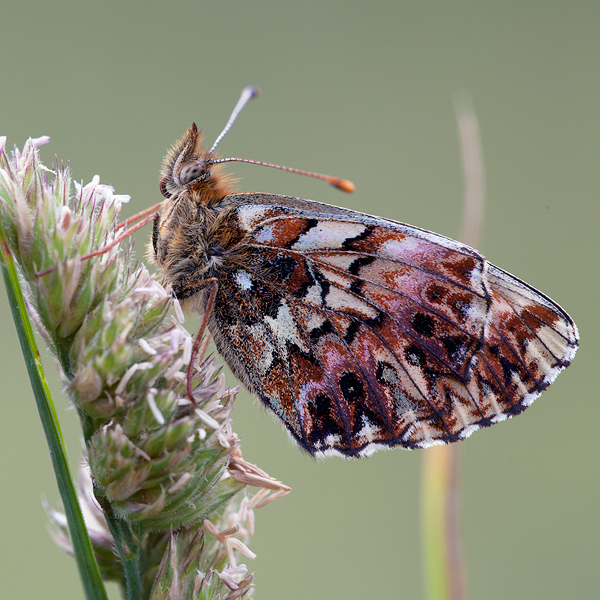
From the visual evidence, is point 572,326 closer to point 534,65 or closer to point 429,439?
point 429,439

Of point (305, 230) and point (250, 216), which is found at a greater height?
point (250, 216)

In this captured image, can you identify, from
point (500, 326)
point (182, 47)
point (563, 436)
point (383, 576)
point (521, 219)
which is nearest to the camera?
point (500, 326)

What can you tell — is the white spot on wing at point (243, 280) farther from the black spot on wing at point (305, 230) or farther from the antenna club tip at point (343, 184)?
the antenna club tip at point (343, 184)

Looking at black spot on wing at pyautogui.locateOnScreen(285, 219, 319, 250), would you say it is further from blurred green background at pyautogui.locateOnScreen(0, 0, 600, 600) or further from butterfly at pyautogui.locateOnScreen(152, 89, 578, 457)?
blurred green background at pyautogui.locateOnScreen(0, 0, 600, 600)

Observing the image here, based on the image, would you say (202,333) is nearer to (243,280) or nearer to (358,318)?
(243,280)

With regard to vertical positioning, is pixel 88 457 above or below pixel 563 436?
above

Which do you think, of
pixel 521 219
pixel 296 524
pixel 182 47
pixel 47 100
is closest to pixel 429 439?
pixel 296 524

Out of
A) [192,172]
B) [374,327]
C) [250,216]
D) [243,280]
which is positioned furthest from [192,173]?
[374,327]
